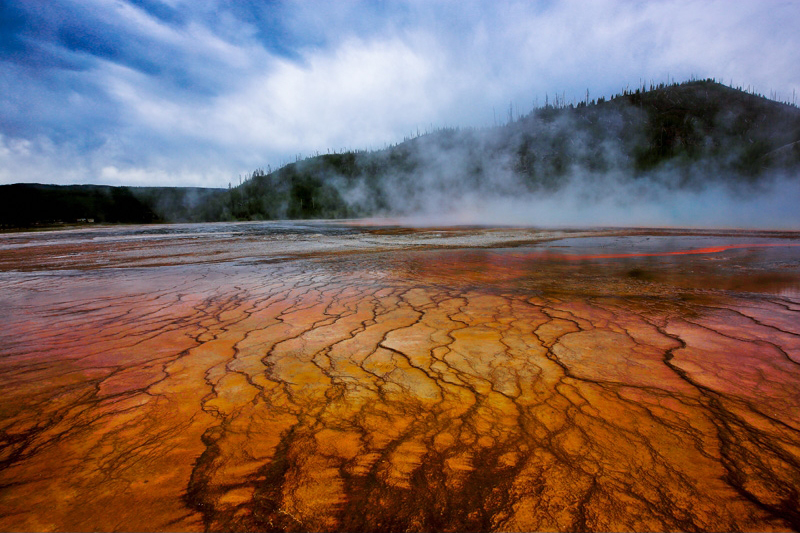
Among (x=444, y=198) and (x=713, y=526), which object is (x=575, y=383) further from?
(x=444, y=198)

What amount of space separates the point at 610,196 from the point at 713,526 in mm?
40559

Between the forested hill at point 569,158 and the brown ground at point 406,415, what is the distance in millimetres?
36550

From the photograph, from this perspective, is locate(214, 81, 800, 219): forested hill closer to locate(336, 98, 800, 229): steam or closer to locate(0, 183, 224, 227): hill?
locate(336, 98, 800, 229): steam

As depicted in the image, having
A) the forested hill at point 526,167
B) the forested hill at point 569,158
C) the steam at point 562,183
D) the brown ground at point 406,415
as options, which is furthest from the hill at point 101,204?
the brown ground at point 406,415

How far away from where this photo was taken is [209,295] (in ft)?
11.5

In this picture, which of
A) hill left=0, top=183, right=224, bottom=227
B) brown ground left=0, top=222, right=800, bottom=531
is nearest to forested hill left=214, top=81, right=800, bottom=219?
hill left=0, top=183, right=224, bottom=227

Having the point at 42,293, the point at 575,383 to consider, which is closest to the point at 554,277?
the point at 575,383

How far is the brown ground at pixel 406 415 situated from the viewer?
38.0 inches

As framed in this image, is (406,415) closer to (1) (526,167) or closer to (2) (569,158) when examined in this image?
(1) (526,167)

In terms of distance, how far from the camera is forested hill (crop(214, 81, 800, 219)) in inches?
1449

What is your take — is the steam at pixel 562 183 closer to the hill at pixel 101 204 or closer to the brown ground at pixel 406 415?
the brown ground at pixel 406 415

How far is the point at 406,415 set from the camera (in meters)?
1.40

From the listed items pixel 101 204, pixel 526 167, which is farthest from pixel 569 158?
pixel 101 204

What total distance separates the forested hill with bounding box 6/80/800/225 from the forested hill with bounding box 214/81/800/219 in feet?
0.63
